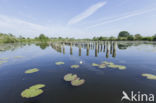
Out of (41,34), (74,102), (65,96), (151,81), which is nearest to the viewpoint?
(74,102)

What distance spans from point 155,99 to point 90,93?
2.99 m

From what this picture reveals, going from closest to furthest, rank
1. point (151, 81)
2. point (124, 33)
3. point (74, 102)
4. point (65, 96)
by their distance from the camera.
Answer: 1. point (74, 102)
2. point (65, 96)
3. point (151, 81)
4. point (124, 33)

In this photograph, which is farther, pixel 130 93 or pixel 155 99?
pixel 130 93

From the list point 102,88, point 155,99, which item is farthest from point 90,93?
point 155,99

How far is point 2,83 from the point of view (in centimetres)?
485

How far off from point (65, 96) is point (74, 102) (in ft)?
1.95

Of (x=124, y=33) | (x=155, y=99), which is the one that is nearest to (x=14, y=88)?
(x=155, y=99)

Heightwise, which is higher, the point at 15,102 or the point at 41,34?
the point at 41,34

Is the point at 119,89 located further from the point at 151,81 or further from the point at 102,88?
the point at 151,81

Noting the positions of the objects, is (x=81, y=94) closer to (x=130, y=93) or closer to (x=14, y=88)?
(x=130, y=93)

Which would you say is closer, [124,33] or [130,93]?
[130,93]

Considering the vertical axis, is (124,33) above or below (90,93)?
above

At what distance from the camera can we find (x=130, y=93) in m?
3.75

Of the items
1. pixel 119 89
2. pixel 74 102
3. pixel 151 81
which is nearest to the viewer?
pixel 74 102
